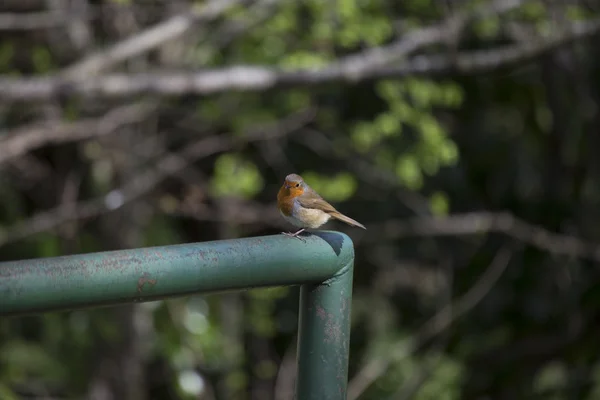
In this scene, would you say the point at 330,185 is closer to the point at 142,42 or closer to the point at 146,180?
the point at 146,180

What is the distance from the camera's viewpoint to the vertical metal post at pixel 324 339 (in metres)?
1.71

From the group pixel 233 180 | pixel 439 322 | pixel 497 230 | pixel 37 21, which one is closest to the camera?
pixel 37 21

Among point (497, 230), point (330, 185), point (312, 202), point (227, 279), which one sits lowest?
point (497, 230)

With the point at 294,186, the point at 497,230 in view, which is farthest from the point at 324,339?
the point at 497,230

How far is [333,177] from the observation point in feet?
19.3

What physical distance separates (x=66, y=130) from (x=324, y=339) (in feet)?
11.9

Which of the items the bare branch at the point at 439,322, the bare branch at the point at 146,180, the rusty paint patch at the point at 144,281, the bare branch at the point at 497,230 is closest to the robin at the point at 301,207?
the rusty paint patch at the point at 144,281

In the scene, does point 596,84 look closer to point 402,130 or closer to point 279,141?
point 402,130

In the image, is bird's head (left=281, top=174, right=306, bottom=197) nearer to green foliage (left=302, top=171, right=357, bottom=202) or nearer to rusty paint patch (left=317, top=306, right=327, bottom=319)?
rusty paint patch (left=317, top=306, right=327, bottom=319)

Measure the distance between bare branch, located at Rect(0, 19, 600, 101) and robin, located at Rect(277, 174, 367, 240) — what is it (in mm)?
1176

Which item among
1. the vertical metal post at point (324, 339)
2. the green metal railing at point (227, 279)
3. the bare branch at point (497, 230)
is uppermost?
the green metal railing at point (227, 279)

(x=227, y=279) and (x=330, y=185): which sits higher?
(x=227, y=279)

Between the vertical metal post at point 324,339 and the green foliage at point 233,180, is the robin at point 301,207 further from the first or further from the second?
the green foliage at point 233,180

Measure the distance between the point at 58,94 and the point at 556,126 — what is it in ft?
12.4
